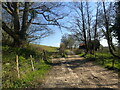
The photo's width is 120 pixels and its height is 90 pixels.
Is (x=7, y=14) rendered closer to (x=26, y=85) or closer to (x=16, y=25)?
(x=16, y=25)

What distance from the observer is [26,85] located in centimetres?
513

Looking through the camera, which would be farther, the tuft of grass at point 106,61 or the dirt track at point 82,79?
the tuft of grass at point 106,61

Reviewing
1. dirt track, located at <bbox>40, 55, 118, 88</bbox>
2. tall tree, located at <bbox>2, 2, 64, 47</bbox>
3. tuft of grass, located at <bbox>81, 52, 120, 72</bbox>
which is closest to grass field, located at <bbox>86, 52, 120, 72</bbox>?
tuft of grass, located at <bbox>81, 52, 120, 72</bbox>

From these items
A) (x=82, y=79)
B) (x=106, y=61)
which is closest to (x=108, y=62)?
(x=106, y=61)

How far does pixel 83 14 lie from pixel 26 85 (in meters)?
20.8

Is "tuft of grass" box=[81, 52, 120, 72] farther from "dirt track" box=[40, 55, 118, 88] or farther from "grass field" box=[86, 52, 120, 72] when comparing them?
"dirt track" box=[40, 55, 118, 88]

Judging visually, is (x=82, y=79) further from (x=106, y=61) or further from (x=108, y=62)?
(x=106, y=61)

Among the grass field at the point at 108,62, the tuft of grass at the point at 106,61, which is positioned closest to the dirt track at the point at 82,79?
the grass field at the point at 108,62

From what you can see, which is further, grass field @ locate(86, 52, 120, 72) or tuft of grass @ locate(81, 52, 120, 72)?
tuft of grass @ locate(81, 52, 120, 72)

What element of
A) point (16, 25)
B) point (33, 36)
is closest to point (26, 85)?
point (16, 25)

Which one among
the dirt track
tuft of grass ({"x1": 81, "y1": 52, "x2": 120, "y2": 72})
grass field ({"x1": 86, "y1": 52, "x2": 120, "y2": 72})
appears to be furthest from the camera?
tuft of grass ({"x1": 81, "y1": 52, "x2": 120, "y2": 72})

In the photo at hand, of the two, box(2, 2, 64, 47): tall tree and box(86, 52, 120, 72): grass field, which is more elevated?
box(2, 2, 64, 47): tall tree

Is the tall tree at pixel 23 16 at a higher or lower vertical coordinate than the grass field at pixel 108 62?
higher

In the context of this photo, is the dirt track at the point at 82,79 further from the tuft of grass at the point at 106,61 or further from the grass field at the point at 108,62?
the tuft of grass at the point at 106,61
